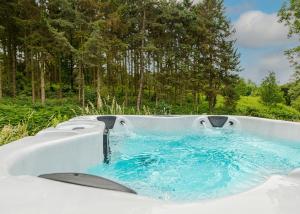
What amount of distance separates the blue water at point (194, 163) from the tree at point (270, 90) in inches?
481

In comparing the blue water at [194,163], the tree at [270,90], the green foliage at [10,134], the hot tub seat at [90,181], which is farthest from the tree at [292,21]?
the hot tub seat at [90,181]

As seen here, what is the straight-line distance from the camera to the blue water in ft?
6.48

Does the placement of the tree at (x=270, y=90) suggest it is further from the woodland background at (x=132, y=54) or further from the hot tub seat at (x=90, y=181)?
the hot tub seat at (x=90, y=181)

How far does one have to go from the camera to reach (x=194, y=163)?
8.85 ft

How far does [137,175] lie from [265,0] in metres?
11.6

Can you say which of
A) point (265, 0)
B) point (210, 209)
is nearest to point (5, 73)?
point (265, 0)

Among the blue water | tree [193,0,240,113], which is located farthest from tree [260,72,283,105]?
the blue water

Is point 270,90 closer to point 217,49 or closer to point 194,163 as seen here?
point 217,49

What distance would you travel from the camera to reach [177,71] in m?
14.3

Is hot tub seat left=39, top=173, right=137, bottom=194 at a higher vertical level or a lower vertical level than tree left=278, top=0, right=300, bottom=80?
lower

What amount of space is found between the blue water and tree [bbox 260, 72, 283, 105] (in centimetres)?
1223

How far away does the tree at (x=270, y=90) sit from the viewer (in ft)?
49.3

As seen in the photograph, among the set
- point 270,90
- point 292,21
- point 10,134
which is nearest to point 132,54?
point 292,21

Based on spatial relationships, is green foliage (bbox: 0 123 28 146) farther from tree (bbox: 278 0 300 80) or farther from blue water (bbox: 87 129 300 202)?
tree (bbox: 278 0 300 80)
